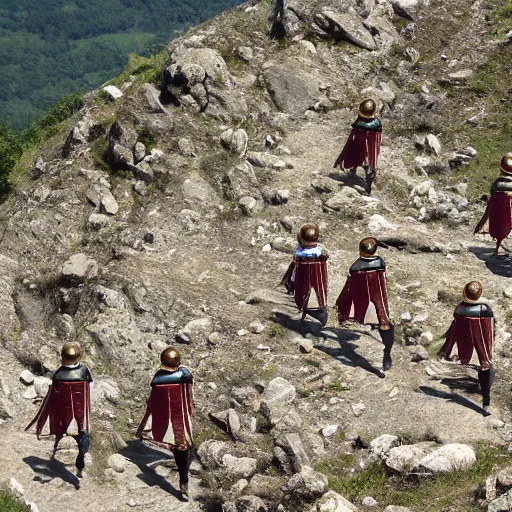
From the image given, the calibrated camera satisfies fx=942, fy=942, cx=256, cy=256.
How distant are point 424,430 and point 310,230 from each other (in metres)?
2.90

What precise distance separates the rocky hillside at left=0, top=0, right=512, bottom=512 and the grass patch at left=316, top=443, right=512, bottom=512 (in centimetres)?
2

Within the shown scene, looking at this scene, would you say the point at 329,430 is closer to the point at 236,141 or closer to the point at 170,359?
the point at 170,359

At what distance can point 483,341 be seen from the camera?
10328 mm

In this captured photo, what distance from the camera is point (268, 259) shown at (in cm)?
1424

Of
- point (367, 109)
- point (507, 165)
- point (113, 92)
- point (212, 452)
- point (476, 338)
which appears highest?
point (113, 92)

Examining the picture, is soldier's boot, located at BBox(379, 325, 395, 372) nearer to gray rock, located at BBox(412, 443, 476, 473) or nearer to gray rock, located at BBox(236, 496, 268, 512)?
gray rock, located at BBox(412, 443, 476, 473)

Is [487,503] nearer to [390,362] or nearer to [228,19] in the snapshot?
[390,362]

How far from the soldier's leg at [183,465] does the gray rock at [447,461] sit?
91.1 inches

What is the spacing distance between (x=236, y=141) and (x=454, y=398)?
285 inches

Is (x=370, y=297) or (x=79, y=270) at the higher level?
(x=79, y=270)

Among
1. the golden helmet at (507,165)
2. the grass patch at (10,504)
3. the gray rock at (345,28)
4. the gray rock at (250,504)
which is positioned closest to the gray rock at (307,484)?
the gray rock at (250,504)

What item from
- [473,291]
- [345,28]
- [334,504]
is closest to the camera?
[334,504]

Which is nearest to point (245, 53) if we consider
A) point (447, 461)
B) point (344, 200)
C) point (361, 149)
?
point (361, 149)

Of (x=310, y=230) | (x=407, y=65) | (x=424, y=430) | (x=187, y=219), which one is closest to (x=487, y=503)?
(x=424, y=430)
